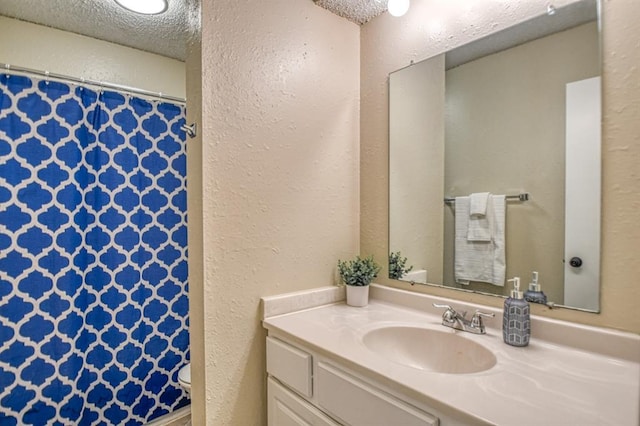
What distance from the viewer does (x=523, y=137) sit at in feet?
3.49

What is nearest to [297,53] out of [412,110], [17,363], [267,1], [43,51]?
[267,1]

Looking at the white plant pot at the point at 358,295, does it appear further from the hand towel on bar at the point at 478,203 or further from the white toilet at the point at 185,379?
the white toilet at the point at 185,379

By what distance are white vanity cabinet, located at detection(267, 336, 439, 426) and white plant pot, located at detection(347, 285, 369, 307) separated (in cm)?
38

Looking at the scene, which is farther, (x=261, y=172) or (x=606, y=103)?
(x=261, y=172)

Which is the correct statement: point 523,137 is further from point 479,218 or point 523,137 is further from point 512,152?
point 479,218

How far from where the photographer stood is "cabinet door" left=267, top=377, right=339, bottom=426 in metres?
0.97

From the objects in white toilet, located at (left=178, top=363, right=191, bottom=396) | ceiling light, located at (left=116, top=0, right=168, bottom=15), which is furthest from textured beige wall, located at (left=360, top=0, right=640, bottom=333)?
white toilet, located at (left=178, top=363, right=191, bottom=396)

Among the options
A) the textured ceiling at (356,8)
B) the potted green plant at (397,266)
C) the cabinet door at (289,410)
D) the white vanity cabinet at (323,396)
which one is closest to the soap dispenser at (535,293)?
the potted green plant at (397,266)

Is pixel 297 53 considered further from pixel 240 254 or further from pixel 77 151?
pixel 77 151

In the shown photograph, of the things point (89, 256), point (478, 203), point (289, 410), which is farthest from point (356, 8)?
point (89, 256)

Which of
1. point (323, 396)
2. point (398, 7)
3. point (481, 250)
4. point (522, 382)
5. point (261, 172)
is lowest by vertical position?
point (323, 396)

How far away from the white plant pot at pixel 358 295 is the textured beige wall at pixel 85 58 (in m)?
1.83

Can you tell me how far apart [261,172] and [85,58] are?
1.57m

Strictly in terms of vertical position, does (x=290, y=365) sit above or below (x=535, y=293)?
below
